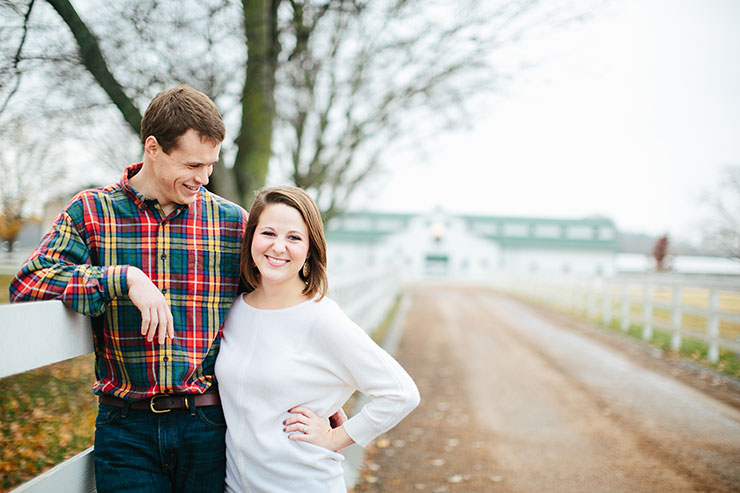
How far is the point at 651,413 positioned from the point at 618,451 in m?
1.57

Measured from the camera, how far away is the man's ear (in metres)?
Result: 1.98

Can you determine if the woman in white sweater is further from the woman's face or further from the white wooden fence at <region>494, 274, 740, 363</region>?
the white wooden fence at <region>494, 274, 740, 363</region>

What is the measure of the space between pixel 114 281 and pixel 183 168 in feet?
1.50

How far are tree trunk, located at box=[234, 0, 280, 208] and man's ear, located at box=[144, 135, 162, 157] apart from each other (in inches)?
178

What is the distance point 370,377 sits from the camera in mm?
2055

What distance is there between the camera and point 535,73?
853cm

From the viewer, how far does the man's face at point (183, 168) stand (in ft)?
6.47

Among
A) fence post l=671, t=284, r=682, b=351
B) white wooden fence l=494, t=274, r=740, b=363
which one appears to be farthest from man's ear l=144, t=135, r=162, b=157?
fence post l=671, t=284, r=682, b=351

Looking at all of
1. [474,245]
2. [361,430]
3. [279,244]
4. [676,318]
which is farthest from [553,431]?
[474,245]

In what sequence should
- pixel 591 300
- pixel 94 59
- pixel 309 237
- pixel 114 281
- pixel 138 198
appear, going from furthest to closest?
pixel 591 300, pixel 94 59, pixel 309 237, pixel 138 198, pixel 114 281

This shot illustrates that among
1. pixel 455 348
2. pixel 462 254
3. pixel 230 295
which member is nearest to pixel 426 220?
pixel 462 254

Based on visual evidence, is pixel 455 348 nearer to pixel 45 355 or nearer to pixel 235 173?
pixel 235 173

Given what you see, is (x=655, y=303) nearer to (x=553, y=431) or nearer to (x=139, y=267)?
(x=553, y=431)

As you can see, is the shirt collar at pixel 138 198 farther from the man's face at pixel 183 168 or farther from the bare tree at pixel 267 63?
the bare tree at pixel 267 63
